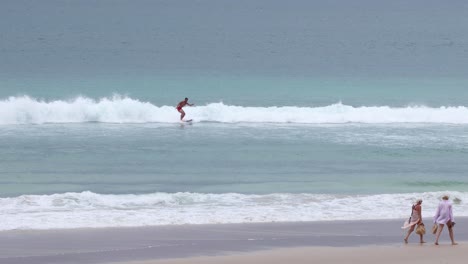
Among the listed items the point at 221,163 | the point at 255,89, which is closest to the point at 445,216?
the point at 221,163

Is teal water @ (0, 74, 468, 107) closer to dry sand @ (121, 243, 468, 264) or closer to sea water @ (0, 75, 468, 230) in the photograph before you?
sea water @ (0, 75, 468, 230)

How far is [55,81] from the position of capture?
64812mm

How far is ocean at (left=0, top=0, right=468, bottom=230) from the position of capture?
26.1m

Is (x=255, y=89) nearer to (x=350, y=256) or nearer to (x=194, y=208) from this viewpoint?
(x=194, y=208)

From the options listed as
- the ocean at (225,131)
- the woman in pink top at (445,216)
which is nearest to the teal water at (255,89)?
the ocean at (225,131)

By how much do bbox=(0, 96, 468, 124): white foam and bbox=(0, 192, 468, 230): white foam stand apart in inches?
724

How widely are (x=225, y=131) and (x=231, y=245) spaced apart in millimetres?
20949

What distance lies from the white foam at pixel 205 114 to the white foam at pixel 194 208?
1839 cm

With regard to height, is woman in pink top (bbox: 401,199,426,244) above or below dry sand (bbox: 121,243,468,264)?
above

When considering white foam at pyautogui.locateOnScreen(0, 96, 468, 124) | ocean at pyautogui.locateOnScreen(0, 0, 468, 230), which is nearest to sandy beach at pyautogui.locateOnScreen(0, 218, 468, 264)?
ocean at pyautogui.locateOnScreen(0, 0, 468, 230)

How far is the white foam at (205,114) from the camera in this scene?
1780 inches

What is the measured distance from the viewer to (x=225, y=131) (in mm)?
41875

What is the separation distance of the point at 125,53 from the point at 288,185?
56.7m

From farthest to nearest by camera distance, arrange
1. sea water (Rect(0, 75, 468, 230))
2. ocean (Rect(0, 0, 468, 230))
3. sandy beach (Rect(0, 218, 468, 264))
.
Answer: ocean (Rect(0, 0, 468, 230)), sea water (Rect(0, 75, 468, 230)), sandy beach (Rect(0, 218, 468, 264))
